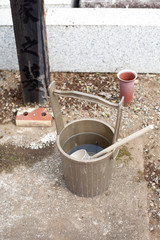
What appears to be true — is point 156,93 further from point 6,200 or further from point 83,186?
point 6,200

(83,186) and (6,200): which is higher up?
(83,186)

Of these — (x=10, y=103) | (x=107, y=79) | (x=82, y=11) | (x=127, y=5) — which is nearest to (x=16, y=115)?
(x=10, y=103)

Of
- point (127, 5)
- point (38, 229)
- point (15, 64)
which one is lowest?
point (38, 229)

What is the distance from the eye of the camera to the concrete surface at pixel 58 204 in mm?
3414

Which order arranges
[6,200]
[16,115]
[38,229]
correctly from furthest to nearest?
[16,115], [6,200], [38,229]

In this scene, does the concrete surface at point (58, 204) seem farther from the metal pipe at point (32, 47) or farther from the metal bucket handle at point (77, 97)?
the metal pipe at point (32, 47)

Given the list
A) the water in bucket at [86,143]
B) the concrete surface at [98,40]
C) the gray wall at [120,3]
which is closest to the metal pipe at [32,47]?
the concrete surface at [98,40]

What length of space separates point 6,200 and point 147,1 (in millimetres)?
4278

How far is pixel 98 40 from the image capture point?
4.98 m

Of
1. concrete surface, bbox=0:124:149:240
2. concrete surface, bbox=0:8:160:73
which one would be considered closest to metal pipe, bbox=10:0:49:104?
concrete surface, bbox=0:8:160:73

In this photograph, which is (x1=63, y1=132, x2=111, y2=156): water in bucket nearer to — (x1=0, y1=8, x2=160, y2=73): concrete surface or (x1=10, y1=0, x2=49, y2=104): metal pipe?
(x1=10, y1=0, x2=49, y2=104): metal pipe

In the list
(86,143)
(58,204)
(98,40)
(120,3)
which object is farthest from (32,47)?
(120,3)

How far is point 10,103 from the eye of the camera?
4930mm

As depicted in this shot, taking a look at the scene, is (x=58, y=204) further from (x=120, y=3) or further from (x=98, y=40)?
(x=120, y=3)
